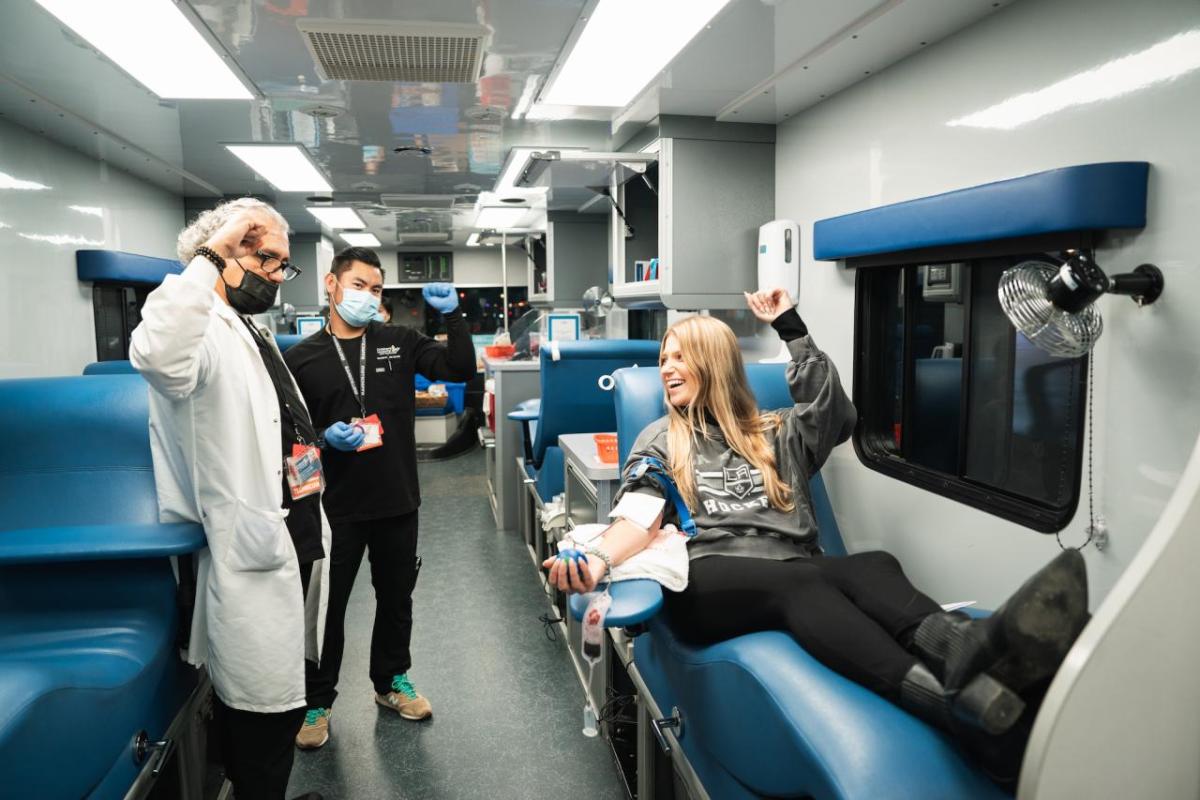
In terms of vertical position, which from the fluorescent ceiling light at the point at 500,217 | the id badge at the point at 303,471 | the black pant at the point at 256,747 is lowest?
the black pant at the point at 256,747

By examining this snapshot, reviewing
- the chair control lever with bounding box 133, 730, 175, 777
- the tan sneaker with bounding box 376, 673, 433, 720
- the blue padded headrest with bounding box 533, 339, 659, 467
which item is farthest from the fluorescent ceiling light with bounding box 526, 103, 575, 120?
the chair control lever with bounding box 133, 730, 175, 777

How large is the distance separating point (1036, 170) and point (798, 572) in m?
1.34

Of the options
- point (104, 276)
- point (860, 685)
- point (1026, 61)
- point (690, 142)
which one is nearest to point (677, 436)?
point (860, 685)

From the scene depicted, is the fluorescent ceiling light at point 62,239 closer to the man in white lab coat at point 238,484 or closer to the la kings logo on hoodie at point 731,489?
the man in white lab coat at point 238,484

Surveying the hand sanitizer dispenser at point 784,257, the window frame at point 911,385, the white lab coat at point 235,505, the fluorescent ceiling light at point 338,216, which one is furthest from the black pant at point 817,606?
the fluorescent ceiling light at point 338,216

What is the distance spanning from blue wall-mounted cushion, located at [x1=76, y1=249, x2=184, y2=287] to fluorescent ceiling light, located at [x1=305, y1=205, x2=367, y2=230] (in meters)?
2.21

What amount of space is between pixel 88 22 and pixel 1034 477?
3.53 metres

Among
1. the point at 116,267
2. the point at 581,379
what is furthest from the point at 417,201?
the point at 581,379

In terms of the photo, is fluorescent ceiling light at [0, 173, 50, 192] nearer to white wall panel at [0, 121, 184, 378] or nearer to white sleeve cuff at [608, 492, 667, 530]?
white wall panel at [0, 121, 184, 378]

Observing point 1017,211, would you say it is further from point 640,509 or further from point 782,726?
point 782,726

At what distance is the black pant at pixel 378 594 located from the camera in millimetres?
2639

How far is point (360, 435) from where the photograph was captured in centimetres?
253

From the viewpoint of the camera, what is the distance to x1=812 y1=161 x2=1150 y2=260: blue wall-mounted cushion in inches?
71.2

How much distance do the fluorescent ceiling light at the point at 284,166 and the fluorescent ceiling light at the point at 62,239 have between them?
0.92 meters
